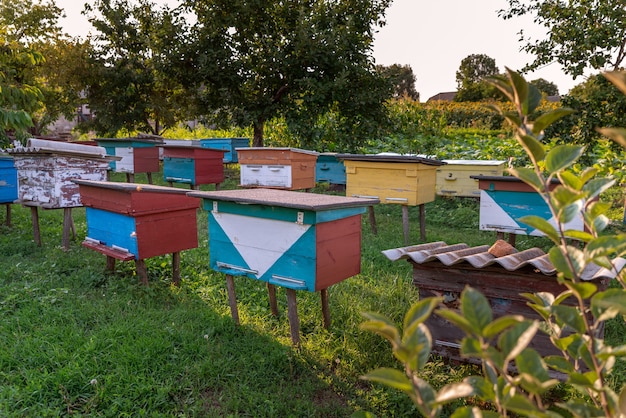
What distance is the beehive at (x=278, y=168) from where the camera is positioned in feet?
23.6

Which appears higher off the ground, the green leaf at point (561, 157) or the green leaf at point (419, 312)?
the green leaf at point (561, 157)

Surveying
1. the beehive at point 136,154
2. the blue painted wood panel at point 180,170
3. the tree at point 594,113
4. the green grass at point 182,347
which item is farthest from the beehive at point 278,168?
the tree at point 594,113

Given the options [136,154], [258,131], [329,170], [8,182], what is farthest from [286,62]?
[8,182]

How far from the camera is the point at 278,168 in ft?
24.0

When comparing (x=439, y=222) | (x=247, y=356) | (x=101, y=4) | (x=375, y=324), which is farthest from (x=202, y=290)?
(x=101, y=4)

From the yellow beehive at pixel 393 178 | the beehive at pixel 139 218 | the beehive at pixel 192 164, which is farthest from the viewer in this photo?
the beehive at pixel 192 164

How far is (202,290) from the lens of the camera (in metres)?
4.20

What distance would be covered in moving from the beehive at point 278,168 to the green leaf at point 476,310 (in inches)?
254

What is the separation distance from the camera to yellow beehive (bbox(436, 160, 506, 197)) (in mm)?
6508

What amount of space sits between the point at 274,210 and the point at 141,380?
3.98ft

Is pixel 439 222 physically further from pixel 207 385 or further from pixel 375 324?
pixel 375 324

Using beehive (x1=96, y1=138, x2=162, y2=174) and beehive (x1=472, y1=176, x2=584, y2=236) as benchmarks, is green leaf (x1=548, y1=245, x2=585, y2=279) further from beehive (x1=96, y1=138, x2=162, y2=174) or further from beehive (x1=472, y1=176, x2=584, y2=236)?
beehive (x1=96, y1=138, x2=162, y2=174)

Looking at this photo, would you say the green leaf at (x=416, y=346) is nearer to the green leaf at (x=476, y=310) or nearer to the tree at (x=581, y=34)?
the green leaf at (x=476, y=310)

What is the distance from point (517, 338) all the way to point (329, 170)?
26.2 ft
